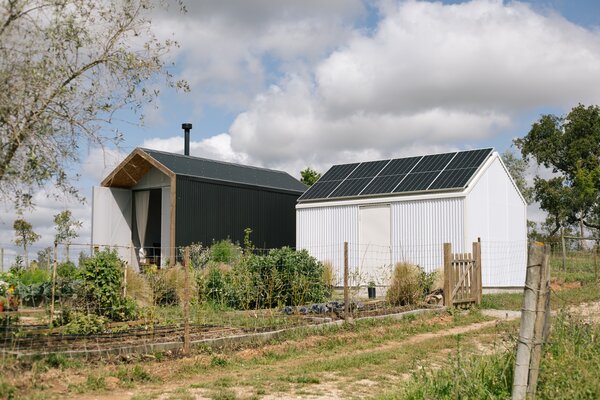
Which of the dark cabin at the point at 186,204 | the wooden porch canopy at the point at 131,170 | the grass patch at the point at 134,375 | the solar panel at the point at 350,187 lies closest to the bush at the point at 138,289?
the grass patch at the point at 134,375

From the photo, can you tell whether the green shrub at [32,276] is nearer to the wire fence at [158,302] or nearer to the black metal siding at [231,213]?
the wire fence at [158,302]

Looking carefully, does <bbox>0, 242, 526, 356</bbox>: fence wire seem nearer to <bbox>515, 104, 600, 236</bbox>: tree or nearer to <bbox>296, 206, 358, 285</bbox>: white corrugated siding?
<bbox>296, 206, 358, 285</bbox>: white corrugated siding


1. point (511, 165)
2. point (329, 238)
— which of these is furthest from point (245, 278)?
point (511, 165)

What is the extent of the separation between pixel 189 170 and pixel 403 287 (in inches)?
465

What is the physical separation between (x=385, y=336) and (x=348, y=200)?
470 inches

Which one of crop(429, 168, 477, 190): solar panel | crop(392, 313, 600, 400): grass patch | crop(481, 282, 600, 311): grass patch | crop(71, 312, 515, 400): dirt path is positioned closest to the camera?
crop(392, 313, 600, 400): grass patch

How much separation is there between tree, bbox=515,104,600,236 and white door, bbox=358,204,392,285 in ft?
69.3

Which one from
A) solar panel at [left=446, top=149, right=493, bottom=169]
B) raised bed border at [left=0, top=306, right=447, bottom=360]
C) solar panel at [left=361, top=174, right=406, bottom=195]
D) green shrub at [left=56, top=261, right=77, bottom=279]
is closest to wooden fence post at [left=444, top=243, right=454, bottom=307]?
raised bed border at [left=0, top=306, right=447, bottom=360]

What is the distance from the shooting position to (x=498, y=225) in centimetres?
2261

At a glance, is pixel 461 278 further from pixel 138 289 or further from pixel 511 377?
pixel 511 377

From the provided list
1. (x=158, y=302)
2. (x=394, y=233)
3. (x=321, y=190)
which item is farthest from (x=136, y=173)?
(x=158, y=302)

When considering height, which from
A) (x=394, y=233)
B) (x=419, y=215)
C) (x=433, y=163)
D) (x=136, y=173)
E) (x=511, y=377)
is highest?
(x=136, y=173)

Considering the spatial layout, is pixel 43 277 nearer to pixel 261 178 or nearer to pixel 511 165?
pixel 261 178

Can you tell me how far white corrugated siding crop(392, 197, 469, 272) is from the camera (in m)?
20.8
